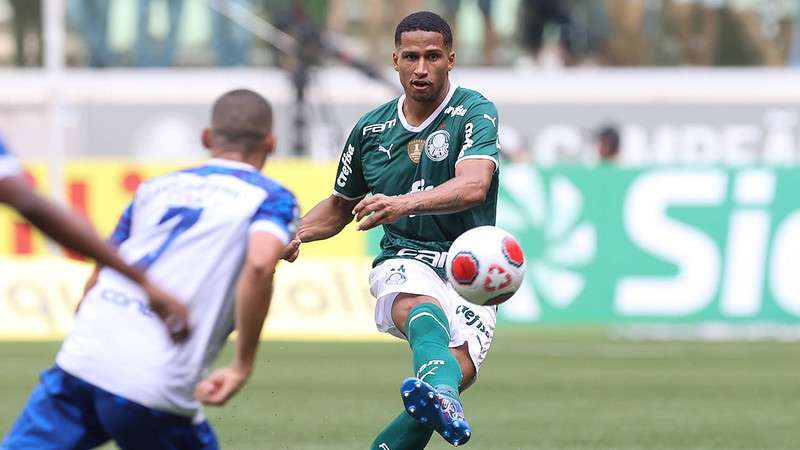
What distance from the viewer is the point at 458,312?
773cm

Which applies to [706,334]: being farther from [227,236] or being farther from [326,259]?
[227,236]

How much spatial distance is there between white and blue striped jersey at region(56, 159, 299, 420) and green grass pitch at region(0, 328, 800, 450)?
4108 mm

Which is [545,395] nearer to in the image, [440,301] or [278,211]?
[440,301]

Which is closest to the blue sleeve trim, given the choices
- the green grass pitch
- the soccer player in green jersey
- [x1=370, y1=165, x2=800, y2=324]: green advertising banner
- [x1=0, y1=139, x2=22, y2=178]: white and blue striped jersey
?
[x1=0, y1=139, x2=22, y2=178]: white and blue striped jersey

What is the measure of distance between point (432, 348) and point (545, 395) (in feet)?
18.5

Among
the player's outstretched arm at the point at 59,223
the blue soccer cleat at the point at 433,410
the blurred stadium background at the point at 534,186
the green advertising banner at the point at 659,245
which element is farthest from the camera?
the green advertising banner at the point at 659,245

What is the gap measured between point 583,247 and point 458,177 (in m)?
11.1

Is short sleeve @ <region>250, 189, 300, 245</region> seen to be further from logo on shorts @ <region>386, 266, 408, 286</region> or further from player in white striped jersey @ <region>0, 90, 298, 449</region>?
logo on shorts @ <region>386, 266, 408, 286</region>

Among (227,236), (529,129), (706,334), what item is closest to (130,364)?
(227,236)

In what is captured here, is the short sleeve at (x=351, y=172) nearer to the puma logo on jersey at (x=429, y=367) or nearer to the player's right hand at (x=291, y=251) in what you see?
the player's right hand at (x=291, y=251)

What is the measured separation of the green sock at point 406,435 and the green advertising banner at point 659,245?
10.5 metres

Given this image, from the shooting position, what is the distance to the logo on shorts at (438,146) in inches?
302

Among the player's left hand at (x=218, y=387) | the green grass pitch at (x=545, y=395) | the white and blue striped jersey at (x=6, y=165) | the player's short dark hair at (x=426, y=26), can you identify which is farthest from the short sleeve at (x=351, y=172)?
the white and blue striped jersey at (x=6, y=165)

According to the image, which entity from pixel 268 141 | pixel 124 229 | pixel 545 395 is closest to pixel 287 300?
pixel 545 395
